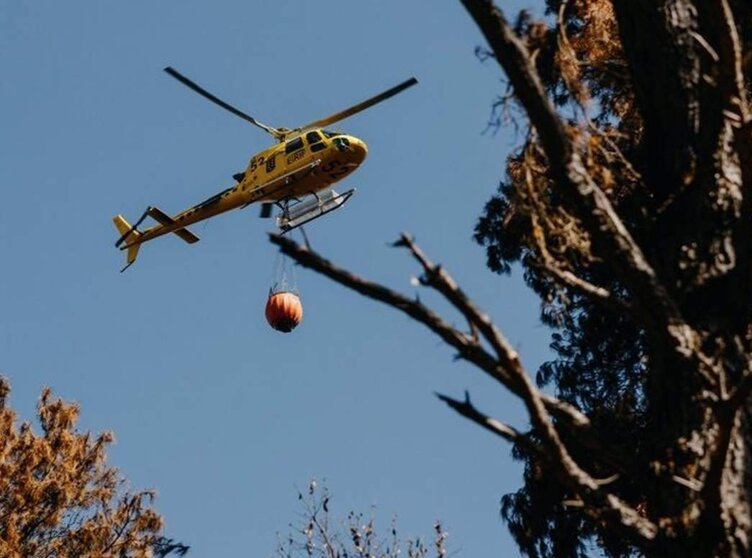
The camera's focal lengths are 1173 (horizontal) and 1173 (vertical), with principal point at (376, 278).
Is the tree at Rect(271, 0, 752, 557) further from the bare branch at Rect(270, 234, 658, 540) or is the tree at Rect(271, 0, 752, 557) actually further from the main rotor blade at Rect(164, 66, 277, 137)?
the main rotor blade at Rect(164, 66, 277, 137)

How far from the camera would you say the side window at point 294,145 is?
68.7 ft

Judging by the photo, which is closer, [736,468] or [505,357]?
[505,357]

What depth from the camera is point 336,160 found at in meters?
20.7

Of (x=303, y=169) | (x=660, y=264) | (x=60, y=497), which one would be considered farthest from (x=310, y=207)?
(x=660, y=264)

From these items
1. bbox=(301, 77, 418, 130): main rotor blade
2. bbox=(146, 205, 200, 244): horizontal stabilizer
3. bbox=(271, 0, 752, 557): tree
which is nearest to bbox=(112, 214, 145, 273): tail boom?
bbox=(146, 205, 200, 244): horizontal stabilizer

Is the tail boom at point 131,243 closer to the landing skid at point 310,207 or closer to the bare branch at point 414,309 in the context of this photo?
the landing skid at point 310,207

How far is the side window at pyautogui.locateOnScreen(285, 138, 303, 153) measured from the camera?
2094cm

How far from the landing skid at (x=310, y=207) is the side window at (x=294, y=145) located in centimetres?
86

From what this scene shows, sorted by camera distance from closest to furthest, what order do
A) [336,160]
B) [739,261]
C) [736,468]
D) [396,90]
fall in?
[736,468] < [739,261] < [396,90] < [336,160]

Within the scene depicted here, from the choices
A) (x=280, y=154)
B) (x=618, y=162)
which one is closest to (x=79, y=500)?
(x=280, y=154)

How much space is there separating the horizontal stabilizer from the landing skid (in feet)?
13.2

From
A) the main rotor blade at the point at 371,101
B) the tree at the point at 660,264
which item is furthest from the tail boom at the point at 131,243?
the tree at the point at 660,264

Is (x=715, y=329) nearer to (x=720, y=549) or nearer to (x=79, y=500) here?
(x=720, y=549)

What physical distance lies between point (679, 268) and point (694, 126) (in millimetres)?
487
